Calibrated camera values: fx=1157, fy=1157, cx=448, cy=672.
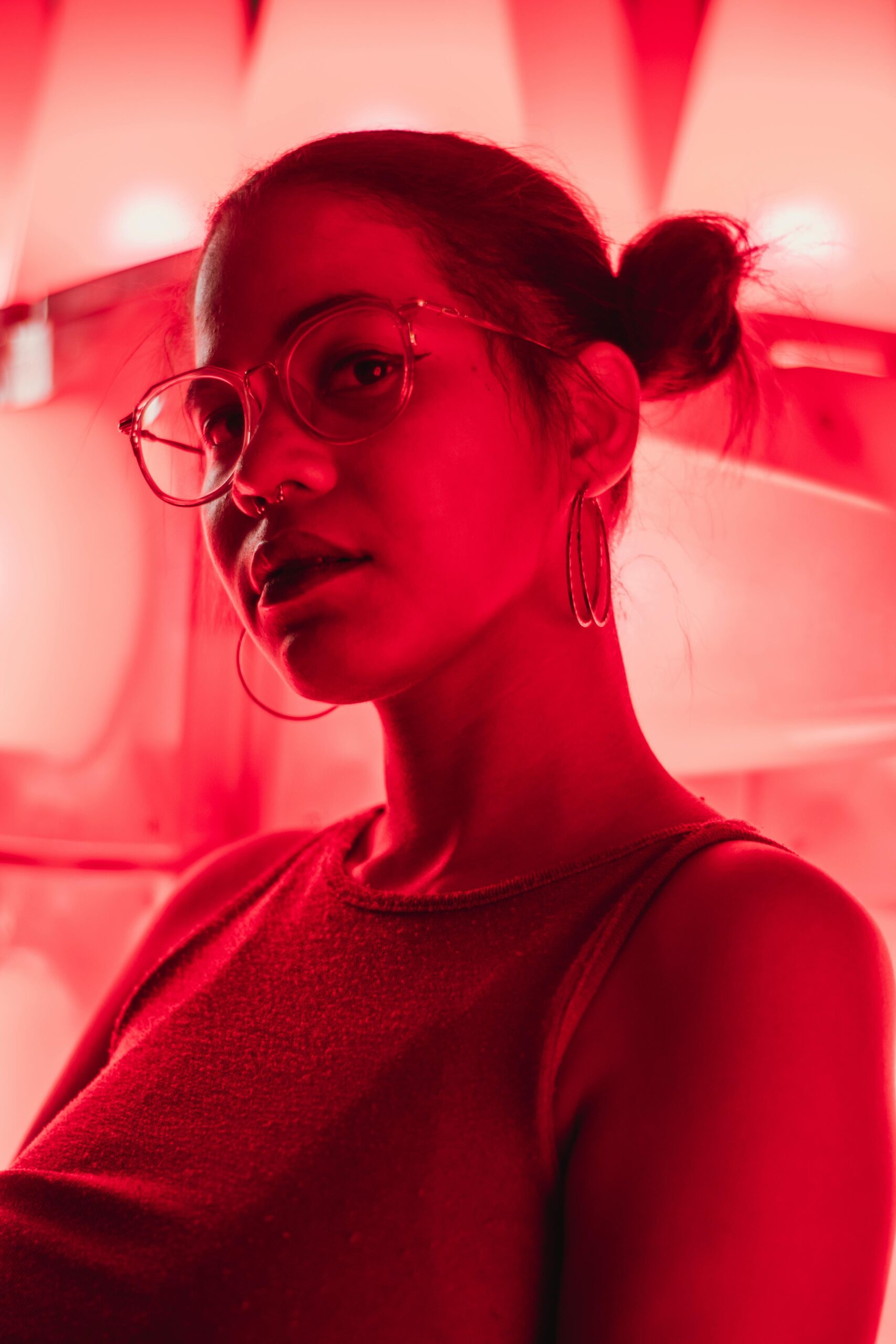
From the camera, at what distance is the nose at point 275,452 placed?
734mm

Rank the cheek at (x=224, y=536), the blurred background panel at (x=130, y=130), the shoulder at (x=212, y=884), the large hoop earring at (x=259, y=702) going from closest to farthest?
the cheek at (x=224, y=536) < the large hoop earring at (x=259, y=702) < the shoulder at (x=212, y=884) < the blurred background panel at (x=130, y=130)

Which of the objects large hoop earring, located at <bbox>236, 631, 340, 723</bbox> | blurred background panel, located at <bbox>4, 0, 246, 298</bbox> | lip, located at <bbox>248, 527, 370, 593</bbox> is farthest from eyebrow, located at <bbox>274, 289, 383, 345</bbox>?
blurred background panel, located at <bbox>4, 0, 246, 298</bbox>

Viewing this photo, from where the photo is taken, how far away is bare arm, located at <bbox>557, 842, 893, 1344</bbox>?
1.69 feet

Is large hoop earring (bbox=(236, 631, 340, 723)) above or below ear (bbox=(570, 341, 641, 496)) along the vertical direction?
below

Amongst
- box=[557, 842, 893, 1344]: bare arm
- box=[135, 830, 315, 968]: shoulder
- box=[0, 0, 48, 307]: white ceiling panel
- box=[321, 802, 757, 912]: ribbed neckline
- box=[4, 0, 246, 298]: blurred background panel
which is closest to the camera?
box=[557, 842, 893, 1344]: bare arm

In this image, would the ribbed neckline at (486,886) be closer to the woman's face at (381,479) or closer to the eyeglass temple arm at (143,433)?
the woman's face at (381,479)

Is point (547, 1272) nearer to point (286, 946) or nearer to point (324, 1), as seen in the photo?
point (286, 946)

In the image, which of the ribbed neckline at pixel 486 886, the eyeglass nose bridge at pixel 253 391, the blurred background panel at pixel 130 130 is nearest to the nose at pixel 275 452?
the eyeglass nose bridge at pixel 253 391

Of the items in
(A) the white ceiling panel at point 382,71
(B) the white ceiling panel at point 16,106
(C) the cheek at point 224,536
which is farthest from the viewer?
(B) the white ceiling panel at point 16,106

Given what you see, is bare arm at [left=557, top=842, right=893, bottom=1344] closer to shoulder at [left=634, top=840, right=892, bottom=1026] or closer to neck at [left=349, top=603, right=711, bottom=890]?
shoulder at [left=634, top=840, right=892, bottom=1026]

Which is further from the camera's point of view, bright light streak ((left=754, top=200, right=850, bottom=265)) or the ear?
bright light streak ((left=754, top=200, right=850, bottom=265))

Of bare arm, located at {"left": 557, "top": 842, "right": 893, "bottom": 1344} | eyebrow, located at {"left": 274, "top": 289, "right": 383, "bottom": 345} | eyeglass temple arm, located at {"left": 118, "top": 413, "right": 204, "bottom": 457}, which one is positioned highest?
eyebrow, located at {"left": 274, "top": 289, "right": 383, "bottom": 345}

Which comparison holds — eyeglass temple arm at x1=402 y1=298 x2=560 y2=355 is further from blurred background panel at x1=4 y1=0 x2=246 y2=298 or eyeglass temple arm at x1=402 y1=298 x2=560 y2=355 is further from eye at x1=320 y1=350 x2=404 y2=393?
blurred background panel at x1=4 y1=0 x2=246 y2=298

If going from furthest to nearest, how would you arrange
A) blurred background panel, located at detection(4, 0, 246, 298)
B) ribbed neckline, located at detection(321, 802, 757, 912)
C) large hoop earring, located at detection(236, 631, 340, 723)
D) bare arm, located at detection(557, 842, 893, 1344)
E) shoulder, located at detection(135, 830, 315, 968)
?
blurred background panel, located at detection(4, 0, 246, 298) < shoulder, located at detection(135, 830, 315, 968) < large hoop earring, located at detection(236, 631, 340, 723) < ribbed neckline, located at detection(321, 802, 757, 912) < bare arm, located at detection(557, 842, 893, 1344)
